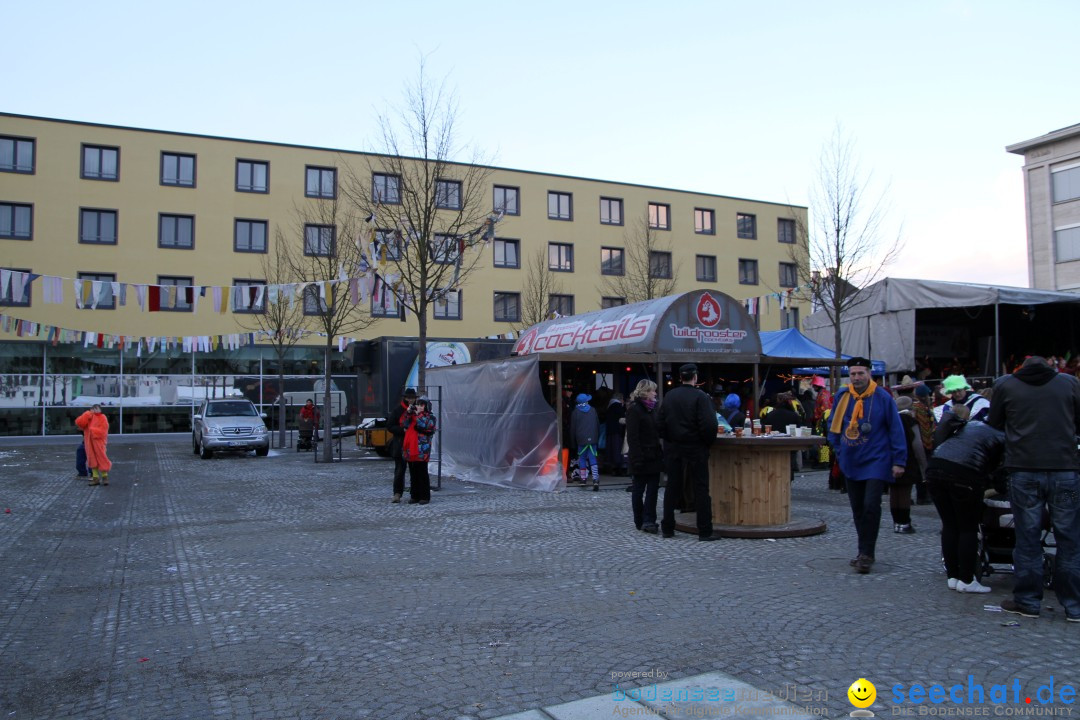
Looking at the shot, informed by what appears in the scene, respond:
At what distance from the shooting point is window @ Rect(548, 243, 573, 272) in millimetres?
42969

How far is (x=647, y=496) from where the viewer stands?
9.67m

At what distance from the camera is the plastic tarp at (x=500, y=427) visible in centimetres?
1482

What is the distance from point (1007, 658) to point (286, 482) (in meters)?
14.0

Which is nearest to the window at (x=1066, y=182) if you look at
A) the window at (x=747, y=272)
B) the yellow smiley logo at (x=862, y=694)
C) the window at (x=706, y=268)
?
the window at (x=747, y=272)

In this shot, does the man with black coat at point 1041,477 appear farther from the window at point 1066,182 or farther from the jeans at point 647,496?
the window at point 1066,182

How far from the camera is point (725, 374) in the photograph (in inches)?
774

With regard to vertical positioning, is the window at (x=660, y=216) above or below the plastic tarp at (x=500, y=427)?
above

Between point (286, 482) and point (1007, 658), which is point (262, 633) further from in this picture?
point (286, 482)

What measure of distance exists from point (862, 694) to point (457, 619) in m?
2.73

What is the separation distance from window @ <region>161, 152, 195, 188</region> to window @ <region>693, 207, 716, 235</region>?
25.6 metres

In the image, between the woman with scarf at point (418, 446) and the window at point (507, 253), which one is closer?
the woman with scarf at point (418, 446)

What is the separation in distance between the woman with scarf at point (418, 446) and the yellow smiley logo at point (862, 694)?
29.5 ft

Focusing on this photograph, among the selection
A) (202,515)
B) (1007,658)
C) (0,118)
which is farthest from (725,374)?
(0,118)

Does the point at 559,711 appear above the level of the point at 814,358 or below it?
below
